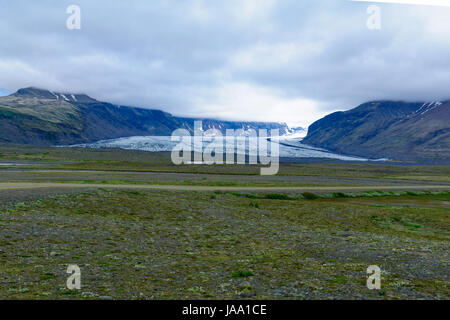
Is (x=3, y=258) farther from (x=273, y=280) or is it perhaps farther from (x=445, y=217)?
(x=445, y=217)

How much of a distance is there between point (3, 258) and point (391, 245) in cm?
2347

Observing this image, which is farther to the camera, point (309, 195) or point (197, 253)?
point (309, 195)

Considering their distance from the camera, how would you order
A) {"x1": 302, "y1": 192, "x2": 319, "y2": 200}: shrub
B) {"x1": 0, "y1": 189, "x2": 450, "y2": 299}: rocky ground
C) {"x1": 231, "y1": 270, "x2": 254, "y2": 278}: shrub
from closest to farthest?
{"x1": 0, "y1": 189, "x2": 450, "y2": 299}: rocky ground, {"x1": 231, "y1": 270, "x2": 254, "y2": 278}: shrub, {"x1": 302, "y1": 192, "x2": 319, "y2": 200}: shrub

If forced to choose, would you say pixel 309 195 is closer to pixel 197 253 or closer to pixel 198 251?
pixel 198 251

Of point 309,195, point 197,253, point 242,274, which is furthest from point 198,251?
point 309,195

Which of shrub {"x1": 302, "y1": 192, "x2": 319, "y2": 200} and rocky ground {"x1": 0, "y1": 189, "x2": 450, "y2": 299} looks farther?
shrub {"x1": 302, "y1": 192, "x2": 319, "y2": 200}

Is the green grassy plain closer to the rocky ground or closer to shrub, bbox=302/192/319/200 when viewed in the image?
the rocky ground

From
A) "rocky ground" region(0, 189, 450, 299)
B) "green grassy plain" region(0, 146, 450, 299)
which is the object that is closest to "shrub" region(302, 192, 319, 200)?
"green grassy plain" region(0, 146, 450, 299)

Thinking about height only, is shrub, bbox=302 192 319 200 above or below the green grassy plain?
below

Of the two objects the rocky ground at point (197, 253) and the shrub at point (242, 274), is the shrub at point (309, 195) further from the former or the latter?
the shrub at point (242, 274)

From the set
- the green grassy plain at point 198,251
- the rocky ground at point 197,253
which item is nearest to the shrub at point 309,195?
the green grassy plain at point 198,251

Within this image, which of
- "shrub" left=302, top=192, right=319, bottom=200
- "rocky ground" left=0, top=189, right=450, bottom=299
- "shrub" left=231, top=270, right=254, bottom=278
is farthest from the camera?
"shrub" left=302, top=192, right=319, bottom=200

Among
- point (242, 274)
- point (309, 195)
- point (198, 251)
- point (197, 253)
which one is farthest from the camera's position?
point (309, 195)
